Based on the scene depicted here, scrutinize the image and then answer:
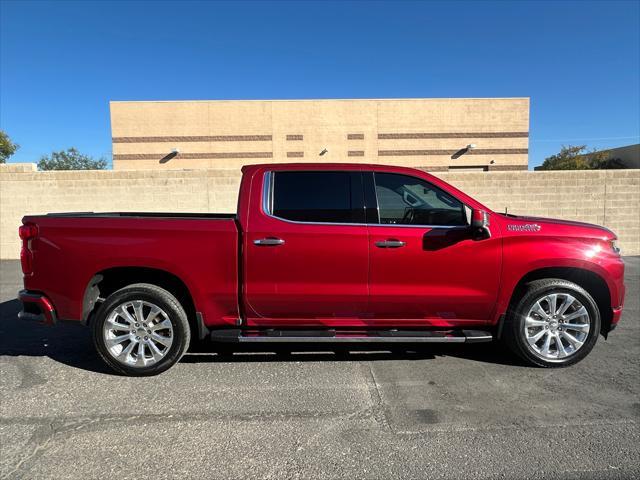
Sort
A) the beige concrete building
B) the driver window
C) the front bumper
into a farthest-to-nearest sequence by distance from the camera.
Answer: the beige concrete building, the driver window, the front bumper

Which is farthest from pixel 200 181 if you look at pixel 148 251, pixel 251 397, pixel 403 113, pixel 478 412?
pixel 403 113

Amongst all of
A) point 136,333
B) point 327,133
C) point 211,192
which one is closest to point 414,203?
point 136,333

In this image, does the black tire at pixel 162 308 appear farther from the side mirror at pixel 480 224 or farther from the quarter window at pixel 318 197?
the side mirror at pixel 480 224

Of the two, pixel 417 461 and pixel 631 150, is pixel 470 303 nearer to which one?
pixel 417 461

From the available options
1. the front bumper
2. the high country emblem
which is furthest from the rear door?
the front bumper

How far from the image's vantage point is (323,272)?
155 inches

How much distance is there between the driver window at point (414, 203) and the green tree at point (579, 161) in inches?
1429

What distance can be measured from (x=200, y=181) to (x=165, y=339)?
847 centimetres

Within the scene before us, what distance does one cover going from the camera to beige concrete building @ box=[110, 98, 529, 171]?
28.9 metres

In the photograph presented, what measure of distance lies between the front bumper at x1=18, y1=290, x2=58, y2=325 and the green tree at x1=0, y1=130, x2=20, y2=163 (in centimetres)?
3108

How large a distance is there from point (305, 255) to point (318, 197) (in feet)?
1.91

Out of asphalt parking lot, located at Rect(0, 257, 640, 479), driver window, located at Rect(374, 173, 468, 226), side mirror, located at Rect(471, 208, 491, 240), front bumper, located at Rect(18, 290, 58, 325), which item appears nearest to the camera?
asphalt parking lot, located at Rect(0, 257, 640, 479)

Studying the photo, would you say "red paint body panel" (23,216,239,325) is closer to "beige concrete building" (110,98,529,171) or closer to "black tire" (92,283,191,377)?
"black tire" (92,283,191,377)

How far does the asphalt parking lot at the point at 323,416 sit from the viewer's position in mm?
2686
